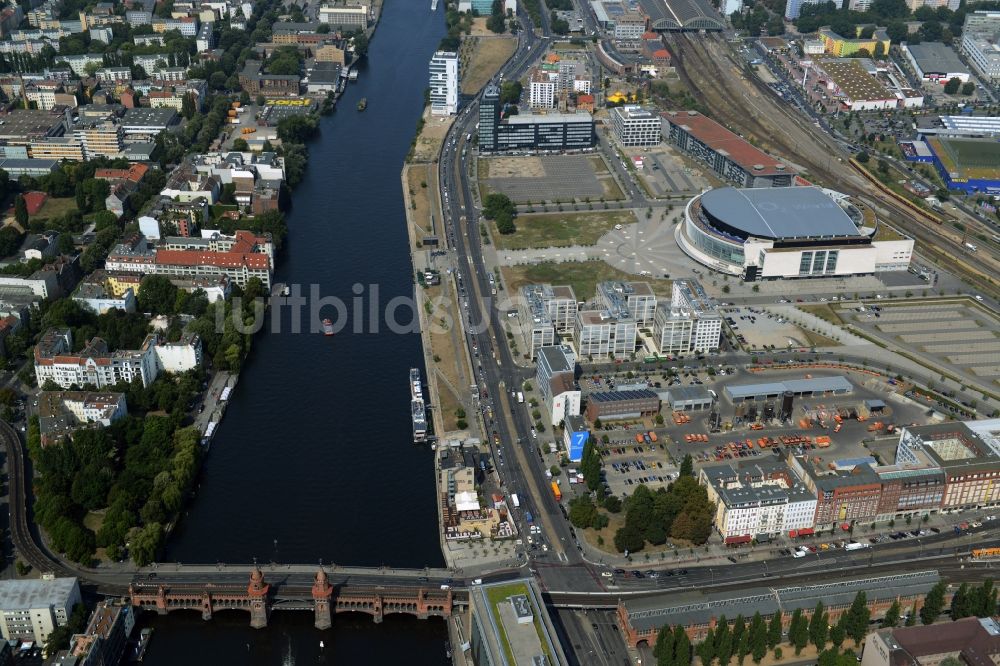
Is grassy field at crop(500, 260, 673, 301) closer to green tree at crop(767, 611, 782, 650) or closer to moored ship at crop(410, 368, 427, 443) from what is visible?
moored ship at crop(410, 368, 427, 443)

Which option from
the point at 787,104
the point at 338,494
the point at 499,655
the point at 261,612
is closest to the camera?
the point at 499,655

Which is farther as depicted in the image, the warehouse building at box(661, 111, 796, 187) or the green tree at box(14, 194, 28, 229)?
the warehouse building at box(661, 111, 796, 187)

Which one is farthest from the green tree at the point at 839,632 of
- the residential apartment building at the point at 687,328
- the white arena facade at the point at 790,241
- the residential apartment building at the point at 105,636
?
the white arena facade at the point at 790,241

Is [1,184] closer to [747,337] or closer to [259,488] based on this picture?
[259,488]

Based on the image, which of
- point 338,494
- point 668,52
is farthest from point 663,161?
point 338,494

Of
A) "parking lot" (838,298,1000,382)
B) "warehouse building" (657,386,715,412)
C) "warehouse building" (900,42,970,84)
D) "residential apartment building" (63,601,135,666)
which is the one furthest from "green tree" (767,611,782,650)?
"warehouse building" (900,42,970,84)

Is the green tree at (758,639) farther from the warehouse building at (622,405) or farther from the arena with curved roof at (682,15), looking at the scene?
the arena with curved roof at (682,15)
